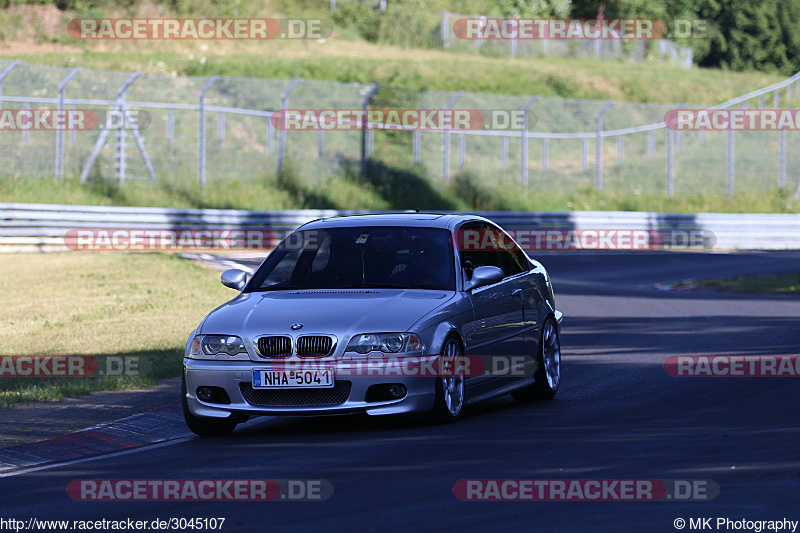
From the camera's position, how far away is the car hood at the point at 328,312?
8.80 metres

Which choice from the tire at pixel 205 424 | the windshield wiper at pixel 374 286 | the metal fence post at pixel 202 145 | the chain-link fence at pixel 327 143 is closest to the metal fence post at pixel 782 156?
the chain-link fence at pixel 327 143

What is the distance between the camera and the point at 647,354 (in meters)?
13.5

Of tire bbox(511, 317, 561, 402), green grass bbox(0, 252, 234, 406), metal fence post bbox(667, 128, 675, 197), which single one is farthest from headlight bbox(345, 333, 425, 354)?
metal fence post bbox(667, 128, 675, 197)

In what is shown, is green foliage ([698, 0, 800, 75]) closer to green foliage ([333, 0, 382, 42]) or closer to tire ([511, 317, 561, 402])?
green foliage ([333, 0, 382, 42])

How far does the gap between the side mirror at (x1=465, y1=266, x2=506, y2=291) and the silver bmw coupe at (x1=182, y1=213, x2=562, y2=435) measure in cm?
1

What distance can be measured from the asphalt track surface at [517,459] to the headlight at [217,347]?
0.59m

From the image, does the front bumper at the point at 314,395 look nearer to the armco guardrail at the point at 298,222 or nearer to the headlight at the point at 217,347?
the headlight at the point at 217,347

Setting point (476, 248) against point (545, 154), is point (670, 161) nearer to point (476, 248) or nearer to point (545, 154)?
point (545, 154)

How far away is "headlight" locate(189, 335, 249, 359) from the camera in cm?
891

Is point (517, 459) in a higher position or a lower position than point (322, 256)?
lower

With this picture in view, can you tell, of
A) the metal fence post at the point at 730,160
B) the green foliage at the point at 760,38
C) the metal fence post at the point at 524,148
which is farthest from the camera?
the green foliage at the point at 760,38

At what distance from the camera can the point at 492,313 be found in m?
9.98

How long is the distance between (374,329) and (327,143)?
1199 inches

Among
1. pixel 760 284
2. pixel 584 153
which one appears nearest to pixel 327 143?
pixel 584 153
